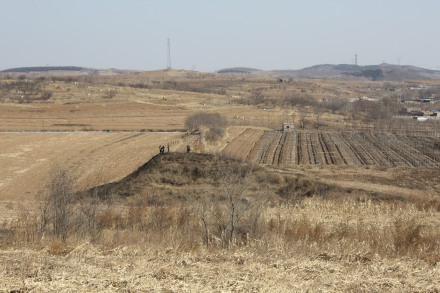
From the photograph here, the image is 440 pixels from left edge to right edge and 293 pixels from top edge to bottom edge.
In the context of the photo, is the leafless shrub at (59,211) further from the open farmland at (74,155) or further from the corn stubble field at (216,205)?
the open farmland at (74,155)

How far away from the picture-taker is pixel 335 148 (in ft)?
134

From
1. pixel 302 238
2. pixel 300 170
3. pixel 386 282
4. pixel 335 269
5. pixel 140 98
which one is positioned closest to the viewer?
pixel 386 282

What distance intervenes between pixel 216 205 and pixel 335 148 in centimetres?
2961

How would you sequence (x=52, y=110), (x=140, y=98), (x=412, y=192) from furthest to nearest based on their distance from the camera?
1. (x=140, y=98)
2. (x=52, y=110)
3. (x=412, y=192)

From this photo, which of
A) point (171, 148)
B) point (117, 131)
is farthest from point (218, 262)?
point (117, 131)

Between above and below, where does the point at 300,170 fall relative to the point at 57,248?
below

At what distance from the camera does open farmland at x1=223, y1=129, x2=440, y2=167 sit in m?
34.6

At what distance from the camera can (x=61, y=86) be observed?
92.7 meters

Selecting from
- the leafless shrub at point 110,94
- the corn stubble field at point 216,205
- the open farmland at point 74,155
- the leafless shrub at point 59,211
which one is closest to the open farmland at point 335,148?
the corn stubble field at point 216,205

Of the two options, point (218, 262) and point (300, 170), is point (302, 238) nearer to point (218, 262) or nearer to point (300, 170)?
point (218, 262)

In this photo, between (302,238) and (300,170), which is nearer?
(302,238)

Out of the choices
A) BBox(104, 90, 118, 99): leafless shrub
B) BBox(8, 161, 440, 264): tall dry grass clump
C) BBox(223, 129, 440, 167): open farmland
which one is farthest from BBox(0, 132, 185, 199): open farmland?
BBox(104, 90, 118, 99): leafless shrub

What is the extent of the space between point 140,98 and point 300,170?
62.2 metres

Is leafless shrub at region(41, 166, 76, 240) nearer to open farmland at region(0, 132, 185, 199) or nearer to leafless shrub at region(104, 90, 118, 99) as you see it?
open farmland at region(0, 132, 185, 199)
